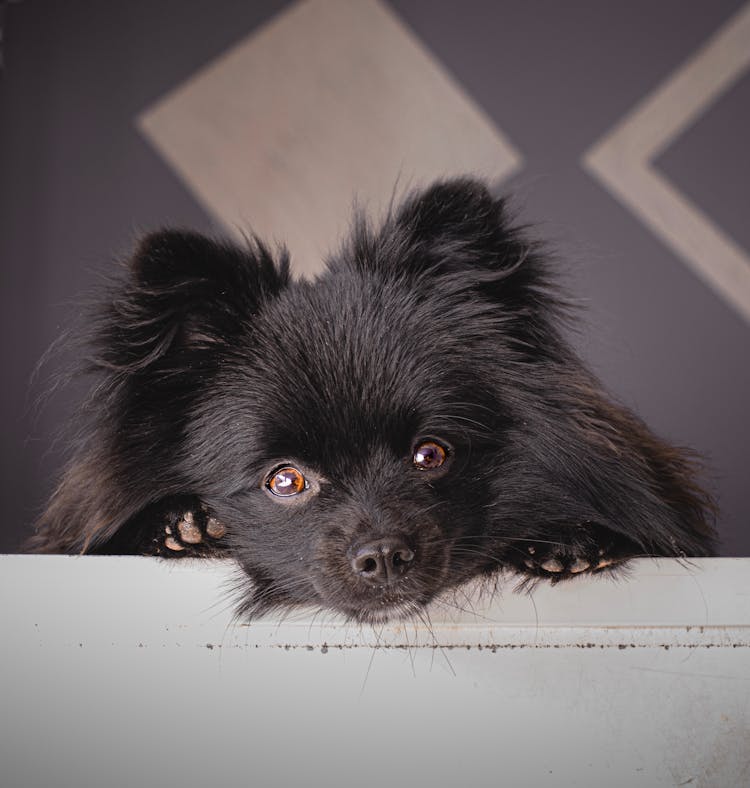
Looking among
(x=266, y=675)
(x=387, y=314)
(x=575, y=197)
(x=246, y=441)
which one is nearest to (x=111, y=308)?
(x=246, y=441)

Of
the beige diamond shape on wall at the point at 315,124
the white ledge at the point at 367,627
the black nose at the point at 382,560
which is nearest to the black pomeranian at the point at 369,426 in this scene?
the black nose at the point at 382,560

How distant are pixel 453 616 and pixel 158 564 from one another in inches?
22.0

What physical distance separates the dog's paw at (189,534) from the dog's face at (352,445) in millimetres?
40

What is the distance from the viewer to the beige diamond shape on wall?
4582 millimetres

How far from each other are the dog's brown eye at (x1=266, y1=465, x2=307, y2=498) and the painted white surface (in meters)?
0.41

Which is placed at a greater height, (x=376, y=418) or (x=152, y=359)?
(x=152, y=359)

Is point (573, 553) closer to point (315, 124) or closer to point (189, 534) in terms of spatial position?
point (189, 534)

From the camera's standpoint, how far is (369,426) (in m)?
1.85

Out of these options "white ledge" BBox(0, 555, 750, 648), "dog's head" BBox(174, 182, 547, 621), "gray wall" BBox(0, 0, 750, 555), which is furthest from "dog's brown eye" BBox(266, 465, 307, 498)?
"gray wall" BBox(0, 0, 750, 555)

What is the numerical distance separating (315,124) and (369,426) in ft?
10.5

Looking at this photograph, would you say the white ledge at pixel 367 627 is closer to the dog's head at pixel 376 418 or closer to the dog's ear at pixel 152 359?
the dog's head at pixel 376 418

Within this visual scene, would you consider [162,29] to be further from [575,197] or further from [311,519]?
[311,519]

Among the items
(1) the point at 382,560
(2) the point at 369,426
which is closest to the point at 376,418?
(2) the point at 369,426

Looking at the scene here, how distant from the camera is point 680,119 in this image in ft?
14.9
